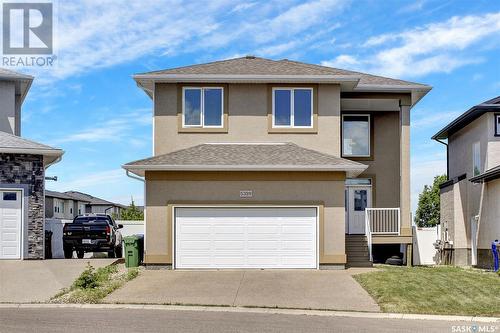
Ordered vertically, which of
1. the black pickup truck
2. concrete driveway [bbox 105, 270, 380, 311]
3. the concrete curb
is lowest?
the concrete curb

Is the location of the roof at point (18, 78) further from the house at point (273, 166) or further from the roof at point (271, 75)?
the house at point (273, 166)

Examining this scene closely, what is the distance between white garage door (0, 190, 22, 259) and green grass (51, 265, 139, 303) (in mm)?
4375

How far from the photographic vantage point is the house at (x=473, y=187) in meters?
25.8

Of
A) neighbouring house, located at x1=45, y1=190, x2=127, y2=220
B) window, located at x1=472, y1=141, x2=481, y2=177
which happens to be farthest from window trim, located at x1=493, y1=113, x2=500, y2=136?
neighbouring house, located at x1=45, y1=190, x2=127, y2=220

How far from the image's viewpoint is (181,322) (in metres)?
13.3

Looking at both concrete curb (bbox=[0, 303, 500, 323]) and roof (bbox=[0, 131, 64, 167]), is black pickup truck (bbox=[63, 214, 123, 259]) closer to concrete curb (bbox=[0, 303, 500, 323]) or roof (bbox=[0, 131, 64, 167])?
roof (bbox=[0, 131, 64, 167])

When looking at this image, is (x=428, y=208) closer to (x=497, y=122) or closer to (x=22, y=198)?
(x=497, y=122)

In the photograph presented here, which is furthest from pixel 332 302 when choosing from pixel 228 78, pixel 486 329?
pixel 228 78

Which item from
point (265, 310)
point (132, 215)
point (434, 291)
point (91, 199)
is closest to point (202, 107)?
point (265, 310)

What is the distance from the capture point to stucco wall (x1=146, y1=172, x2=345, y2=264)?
2234cm

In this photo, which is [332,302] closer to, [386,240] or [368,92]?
[386,240]

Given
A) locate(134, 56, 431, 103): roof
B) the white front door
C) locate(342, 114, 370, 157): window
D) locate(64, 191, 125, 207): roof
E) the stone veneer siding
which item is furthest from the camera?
locate(64, 191, 125, 207): roof

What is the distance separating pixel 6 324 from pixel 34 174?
469 inches

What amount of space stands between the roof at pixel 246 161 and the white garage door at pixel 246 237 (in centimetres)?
144
